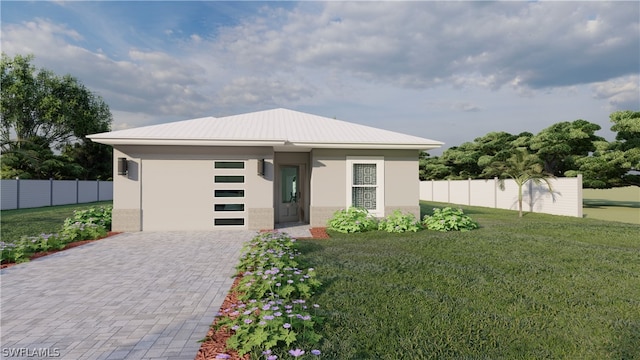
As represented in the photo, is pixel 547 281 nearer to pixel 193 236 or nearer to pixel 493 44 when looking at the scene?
pixel 193 236

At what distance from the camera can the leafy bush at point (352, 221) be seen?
9.73m

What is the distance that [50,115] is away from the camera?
28.6 m

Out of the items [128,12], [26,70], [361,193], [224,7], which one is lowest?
[361,193]

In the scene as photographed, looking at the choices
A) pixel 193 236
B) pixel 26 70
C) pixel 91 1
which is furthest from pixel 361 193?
pixel 26 70

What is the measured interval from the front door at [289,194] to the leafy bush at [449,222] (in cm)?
493

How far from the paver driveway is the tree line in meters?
15.8

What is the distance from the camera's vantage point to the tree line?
17.7 meters

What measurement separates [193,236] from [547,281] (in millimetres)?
8426

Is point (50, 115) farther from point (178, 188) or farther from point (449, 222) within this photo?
point (449, 222)

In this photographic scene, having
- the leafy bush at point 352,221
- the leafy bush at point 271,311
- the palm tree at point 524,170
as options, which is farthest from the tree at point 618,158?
the leafy bush at point 271,311

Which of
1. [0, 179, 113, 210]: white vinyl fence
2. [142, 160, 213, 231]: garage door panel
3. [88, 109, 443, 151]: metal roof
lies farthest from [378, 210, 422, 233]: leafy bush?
[0, 179, 113, 210]: white vinyl fence

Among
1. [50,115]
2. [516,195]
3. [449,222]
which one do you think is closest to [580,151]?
[516,195]

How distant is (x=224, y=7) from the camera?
11.3 metres

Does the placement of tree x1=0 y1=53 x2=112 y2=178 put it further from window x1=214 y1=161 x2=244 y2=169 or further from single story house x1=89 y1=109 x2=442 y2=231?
window x1=214 y1=161 x2=244 y2=169
